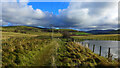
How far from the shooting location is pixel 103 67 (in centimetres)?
677

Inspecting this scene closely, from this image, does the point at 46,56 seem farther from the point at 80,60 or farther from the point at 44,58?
the point at 80,60

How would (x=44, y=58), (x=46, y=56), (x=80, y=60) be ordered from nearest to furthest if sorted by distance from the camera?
(x=80, y=60)
(x=44, y=58)
(x=46, y=56)

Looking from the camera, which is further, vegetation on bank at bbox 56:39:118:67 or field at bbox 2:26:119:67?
field at bbox 2:26:119:67

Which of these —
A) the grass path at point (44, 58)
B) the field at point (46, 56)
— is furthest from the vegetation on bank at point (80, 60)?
the grass path at point (44, 58)

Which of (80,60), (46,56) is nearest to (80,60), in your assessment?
(80,60)

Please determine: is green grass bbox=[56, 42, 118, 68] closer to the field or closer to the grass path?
the field

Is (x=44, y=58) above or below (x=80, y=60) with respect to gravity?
above

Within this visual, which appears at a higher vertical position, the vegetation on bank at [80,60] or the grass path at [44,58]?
the grass path at [44,58]

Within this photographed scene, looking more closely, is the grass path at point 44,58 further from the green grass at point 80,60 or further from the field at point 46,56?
the green grass at point 80,60

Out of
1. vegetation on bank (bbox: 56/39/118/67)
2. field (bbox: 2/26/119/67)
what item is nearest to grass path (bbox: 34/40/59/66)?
field (bbox: 2/26/119/67)

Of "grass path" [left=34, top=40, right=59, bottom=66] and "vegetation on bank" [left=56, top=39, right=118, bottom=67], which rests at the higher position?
"grass path" [left=34, top=40, right=59, bottom=66]

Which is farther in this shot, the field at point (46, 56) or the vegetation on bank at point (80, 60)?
the field at point (46, 56)

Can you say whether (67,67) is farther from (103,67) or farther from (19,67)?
(19,67)

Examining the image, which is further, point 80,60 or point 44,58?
point 44,58
